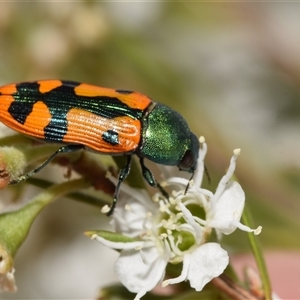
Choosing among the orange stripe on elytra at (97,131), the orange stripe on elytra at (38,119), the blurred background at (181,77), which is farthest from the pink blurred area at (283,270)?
the orange stripe on elytra at (38,119)

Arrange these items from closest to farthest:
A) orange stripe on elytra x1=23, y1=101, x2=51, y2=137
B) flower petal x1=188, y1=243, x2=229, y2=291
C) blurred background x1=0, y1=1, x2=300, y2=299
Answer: flower petal x1=188, y1=243, x2=229, y2=291
orange stripe on elytra x1=23, y1=101, x2=51, y2=137
blurred background x1=0, y1=1, x2=300, y2=299

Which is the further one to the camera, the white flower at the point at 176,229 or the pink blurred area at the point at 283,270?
the pink blurred area at the point at 283,270

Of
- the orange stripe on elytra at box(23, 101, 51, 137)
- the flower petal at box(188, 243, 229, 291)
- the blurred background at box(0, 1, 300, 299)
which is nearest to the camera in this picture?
the flower petal at box(188, 243, 229, 291)

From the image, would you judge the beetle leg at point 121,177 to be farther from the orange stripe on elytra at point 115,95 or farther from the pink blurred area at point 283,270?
the pink blurred area at point 283,270

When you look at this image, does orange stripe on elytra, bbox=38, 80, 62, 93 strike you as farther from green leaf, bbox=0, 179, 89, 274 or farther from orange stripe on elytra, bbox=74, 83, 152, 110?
green leaf, bbox=0, 179, 89, 274

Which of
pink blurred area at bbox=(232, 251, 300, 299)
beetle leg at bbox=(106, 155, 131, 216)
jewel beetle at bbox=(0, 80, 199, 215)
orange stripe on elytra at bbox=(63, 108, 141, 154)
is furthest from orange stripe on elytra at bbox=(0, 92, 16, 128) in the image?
pink blurred area at bbox=(232, 251, 300, 299)

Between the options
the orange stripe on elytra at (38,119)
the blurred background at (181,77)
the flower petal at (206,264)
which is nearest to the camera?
the flower petal at (206,264)
